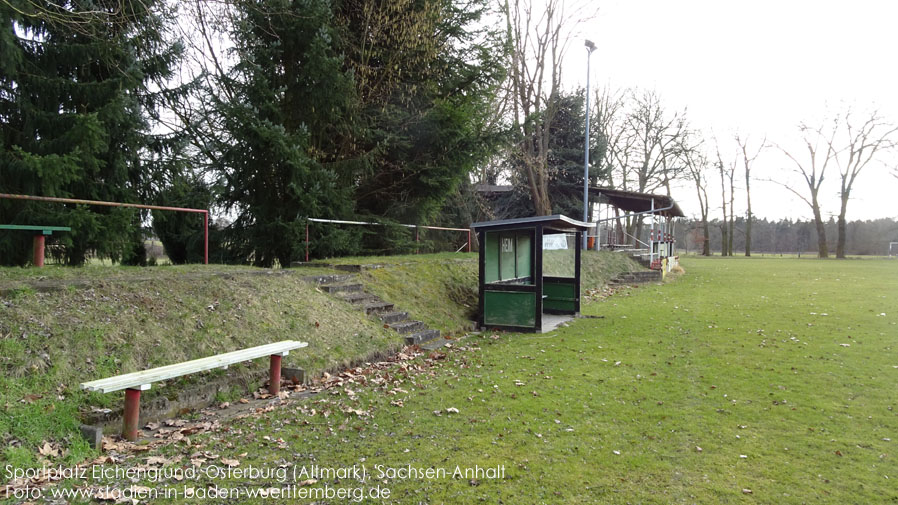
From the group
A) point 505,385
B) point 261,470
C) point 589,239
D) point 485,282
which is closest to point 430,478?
point 261,470

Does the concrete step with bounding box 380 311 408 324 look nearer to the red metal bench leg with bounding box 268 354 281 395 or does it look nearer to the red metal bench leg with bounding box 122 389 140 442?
the red metal bench leg with bounding box 268 354 281 395

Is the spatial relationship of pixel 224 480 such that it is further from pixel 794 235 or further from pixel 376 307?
pixel 794 235

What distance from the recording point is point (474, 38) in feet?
57.2

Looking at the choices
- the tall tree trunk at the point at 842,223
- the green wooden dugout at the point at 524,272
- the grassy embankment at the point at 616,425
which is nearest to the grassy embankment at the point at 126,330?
the grassy embankment at the point at 616,425

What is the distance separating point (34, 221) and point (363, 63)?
855 centimetres

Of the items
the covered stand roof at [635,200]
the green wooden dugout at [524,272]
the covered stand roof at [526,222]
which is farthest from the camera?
the covered stand roof at [635,200]

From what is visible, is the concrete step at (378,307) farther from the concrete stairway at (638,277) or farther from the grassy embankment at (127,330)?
the concrete stairway at (638,277)

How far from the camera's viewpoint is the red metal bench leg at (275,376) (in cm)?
597

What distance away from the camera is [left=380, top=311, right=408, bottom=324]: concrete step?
31.0 feet

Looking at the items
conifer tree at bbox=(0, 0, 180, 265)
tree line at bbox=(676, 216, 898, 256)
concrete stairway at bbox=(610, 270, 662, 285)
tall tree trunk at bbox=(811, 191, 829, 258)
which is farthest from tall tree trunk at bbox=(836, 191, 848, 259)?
conifer tree at bbox=(0, 0, 180, 265)

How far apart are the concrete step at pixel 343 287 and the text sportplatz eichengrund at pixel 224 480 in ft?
18.4

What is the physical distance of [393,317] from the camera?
9.66m

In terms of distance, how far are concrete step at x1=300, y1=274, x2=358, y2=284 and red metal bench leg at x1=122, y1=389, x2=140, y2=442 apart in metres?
4.85

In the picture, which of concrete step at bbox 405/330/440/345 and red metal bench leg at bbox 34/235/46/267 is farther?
concrete step at bbox 405/330/440/345
